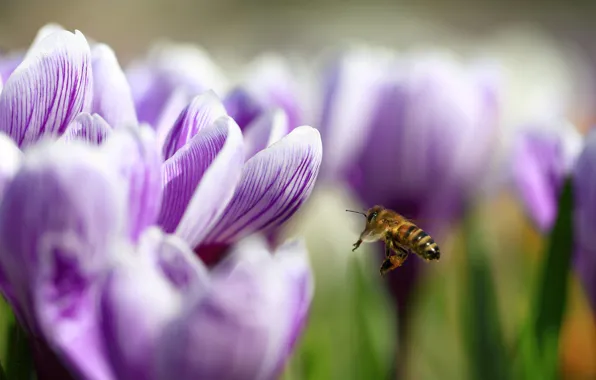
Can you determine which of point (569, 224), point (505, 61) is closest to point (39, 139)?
point (569, 224)

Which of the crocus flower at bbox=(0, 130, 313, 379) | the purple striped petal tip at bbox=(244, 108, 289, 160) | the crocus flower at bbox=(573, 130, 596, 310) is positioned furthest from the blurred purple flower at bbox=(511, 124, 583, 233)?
the crocus flower at bbox=(0, 130, 313, 379)

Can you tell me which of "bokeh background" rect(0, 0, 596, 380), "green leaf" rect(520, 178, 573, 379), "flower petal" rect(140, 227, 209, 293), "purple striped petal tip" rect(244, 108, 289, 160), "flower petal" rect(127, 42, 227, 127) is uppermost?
"purple striped petal tip" rect(244, 108, 289, 160)

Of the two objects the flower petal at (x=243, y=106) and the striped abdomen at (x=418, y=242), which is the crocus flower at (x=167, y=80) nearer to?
the flower petal at (x=243, y=106)

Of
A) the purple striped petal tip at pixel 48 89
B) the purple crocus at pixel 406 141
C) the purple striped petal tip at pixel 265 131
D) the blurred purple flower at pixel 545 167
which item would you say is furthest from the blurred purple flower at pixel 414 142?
the purple striped petal tip at pixel 48 89

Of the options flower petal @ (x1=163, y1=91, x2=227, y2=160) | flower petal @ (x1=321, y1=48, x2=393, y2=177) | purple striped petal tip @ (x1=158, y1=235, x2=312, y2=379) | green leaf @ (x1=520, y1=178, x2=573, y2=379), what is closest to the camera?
purple striped petal tip @ (x1=158, y1=235, x2=312, y2=379)

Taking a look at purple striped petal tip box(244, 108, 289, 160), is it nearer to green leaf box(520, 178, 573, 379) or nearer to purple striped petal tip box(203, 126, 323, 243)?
purple striped petal tip box(203, 126, 323, 243)

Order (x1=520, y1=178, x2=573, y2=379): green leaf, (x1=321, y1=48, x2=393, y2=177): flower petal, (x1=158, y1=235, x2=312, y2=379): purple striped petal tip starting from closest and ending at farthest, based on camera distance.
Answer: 1. (x1=158, y1=235, x2=312, y2=379): purple striped petal tip
2. (x1=520, y1=178, x2=573, y2=379): green leaf
3. (x1=321, y1=48, x2=393, y2=177): flower petal

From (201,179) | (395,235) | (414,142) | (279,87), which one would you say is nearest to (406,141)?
(414,142)
